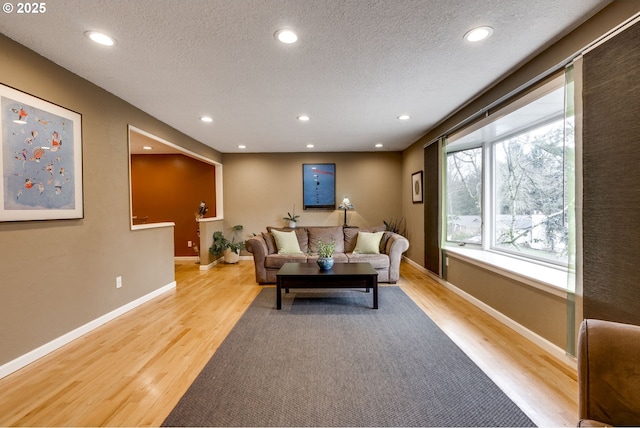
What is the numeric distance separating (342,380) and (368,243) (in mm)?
2821

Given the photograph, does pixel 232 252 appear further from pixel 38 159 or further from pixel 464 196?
pixel 464 196

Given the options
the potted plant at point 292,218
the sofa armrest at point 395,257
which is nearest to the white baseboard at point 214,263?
the potted plant at point 292,218

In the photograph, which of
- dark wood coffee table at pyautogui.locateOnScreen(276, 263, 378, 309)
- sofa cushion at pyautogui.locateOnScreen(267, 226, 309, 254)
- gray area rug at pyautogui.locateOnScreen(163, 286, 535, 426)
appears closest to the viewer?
gray area rug at pyautogui.locateOnScreen(163, 286, 535, 426)

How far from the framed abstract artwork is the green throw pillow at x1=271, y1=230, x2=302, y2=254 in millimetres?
2525

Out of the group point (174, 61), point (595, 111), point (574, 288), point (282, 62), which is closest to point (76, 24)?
point (174, 61)

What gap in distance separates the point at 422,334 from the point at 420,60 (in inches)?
93.9

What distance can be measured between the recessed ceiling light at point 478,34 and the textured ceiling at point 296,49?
50 mm

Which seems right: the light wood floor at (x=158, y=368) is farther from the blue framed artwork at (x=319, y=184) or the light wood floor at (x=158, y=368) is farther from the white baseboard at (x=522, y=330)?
the blue framed artwork at (x=319, y=184)

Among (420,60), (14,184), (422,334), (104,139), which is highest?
(420,60)

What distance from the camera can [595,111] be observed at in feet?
5.47

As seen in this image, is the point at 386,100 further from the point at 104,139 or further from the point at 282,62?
the point at 104,139

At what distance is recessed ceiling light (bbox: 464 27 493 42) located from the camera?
6.03 feet

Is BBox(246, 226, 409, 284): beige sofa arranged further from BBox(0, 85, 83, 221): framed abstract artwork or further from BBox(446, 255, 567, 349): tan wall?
BBox(0, 85, 83, 221): framed abstract artwork

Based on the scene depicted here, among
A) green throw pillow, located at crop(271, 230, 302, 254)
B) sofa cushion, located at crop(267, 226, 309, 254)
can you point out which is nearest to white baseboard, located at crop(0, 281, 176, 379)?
green throw pillow, located at crop(271, 230, 302, 254)
